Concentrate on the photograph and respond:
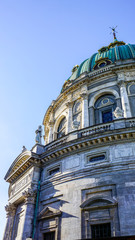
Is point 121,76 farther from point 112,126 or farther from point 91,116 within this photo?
point 112,126

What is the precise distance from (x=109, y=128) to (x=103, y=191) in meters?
4.77

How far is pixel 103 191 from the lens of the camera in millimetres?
14805

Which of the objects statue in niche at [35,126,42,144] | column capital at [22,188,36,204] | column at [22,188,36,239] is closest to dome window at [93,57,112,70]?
statue in niche at [35,126,42,144]

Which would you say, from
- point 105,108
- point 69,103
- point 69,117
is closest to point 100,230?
point 105,108

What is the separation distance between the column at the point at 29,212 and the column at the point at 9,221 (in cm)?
415

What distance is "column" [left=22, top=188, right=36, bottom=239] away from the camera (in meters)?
16.3

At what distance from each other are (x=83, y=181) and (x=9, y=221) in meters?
9.36

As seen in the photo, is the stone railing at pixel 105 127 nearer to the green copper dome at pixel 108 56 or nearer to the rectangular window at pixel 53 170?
the rectangular window at pixel 53 170

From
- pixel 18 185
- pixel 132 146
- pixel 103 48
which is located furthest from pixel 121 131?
pixel 103 48

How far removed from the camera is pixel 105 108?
23594 mm

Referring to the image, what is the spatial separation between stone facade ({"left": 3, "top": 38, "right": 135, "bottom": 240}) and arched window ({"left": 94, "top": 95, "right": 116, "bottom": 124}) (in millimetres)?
100

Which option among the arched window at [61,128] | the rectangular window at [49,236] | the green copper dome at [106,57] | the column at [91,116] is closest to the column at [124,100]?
the column at [91,116]

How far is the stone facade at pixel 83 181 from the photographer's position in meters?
14.0

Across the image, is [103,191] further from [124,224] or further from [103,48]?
[103,48]
